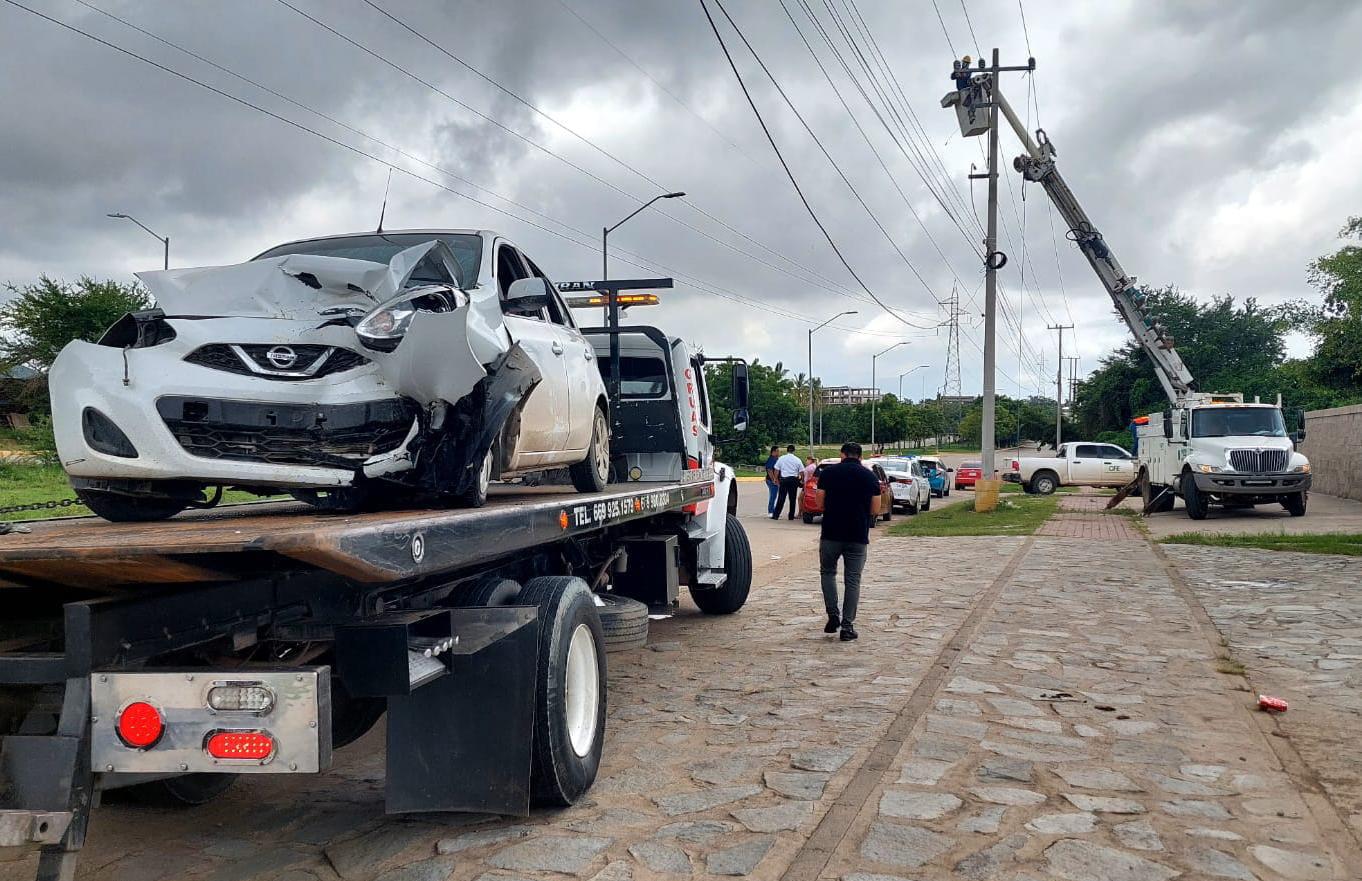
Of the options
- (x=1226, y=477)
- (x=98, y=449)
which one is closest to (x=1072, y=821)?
(x=98, y=449)

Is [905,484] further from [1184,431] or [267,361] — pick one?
[267,361]

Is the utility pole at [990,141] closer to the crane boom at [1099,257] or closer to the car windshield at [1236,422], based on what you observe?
the crane boom at [1099,257]

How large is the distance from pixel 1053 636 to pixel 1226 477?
48.3 ft

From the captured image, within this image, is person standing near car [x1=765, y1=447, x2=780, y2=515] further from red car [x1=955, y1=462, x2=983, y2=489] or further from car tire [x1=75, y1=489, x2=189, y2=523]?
car tire [x1=75, y1=489, x2=189, y2=523]

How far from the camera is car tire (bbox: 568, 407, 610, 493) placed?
7.31 meters

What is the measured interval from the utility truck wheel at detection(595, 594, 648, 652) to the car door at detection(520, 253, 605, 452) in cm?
93

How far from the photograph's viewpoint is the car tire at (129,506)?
4.84 meters

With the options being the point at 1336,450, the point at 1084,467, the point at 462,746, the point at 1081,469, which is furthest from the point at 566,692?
the point at 1084,467

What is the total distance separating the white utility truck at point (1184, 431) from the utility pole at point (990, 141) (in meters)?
0.05

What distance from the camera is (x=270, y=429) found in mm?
4535

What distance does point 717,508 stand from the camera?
10.8 metres

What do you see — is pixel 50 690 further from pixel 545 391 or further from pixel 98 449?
pixel 545 391

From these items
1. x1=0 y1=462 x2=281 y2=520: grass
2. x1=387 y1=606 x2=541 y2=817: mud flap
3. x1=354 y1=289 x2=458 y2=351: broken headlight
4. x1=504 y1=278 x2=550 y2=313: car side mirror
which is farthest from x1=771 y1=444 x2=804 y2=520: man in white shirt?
x1=387 y1=606 x2=541 y2=817: mud flap

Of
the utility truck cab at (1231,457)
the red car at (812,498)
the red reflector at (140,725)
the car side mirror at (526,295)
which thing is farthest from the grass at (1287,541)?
the red reflector at (140,725)
